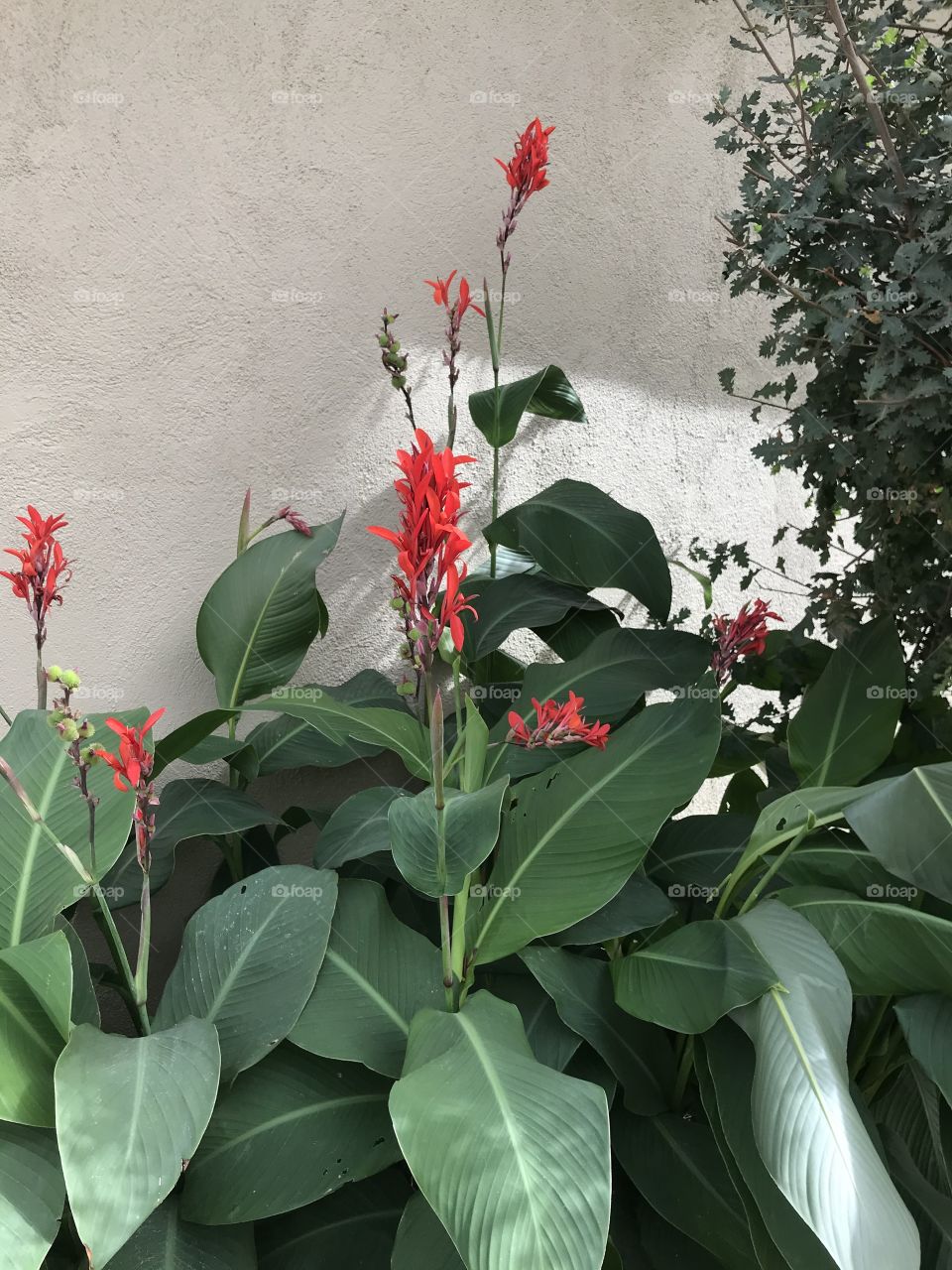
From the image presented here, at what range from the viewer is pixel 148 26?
1.45m

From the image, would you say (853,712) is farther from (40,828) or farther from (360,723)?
(40,828)

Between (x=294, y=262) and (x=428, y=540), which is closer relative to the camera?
(x=428, y=540)

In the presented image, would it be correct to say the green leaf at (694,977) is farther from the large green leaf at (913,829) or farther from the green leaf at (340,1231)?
the green leaf at (340,1231)

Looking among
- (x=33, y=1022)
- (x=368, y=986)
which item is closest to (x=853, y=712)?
(x=368, y=986)

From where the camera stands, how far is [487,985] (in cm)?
121

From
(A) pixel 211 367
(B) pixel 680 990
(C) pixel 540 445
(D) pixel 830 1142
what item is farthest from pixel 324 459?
(D) pixel 830 1142

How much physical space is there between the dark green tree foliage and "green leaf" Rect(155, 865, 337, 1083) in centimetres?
83

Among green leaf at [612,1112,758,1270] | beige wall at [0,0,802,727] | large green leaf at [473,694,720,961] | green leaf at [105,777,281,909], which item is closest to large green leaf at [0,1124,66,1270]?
green leaf at [105,777,281,909]

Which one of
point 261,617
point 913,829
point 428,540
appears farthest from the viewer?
point 261,617

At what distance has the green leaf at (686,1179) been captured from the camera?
1.00 m

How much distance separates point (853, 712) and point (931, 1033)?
1.63 feet

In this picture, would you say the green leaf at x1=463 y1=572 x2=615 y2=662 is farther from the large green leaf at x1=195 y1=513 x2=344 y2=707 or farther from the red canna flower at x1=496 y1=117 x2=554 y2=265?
the red canna flower at x1=496 y1=117 x2=554 y2=265

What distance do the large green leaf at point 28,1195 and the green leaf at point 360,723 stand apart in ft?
1.61

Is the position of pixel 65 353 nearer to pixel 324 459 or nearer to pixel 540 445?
pixel 324 459
